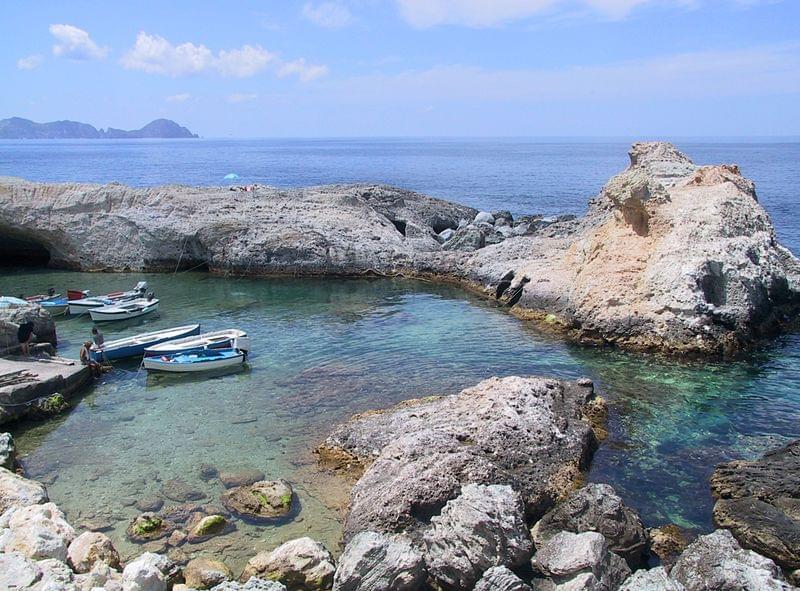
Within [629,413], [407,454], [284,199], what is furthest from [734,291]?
[284,199]

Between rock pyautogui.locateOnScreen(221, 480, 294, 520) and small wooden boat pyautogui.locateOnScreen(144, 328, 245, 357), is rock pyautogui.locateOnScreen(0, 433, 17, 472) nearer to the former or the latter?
rock pyautogui.locateOnScreen(221, 480, 294, 520)

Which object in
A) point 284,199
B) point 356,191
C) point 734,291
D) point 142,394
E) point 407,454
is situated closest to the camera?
point 407,454

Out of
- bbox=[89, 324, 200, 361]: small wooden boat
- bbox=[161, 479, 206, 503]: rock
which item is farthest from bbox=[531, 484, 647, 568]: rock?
bbox=[89, 324, 200, 361]: small wooden boat

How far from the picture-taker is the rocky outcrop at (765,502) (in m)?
12.6

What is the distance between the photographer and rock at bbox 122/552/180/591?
11.2m

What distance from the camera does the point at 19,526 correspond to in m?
12.6

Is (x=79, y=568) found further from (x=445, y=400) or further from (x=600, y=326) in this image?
(x=600, y=326)

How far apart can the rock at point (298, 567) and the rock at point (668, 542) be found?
250 inches

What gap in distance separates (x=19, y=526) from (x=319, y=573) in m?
5.71

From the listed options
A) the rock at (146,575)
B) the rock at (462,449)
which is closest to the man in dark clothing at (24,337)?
the rock at (462,449)

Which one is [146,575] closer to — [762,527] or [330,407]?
[330,407]

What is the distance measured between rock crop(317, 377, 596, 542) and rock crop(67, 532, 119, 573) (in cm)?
449

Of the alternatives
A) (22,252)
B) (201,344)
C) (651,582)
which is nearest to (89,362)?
(201,344)

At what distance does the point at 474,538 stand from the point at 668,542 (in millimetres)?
4283
